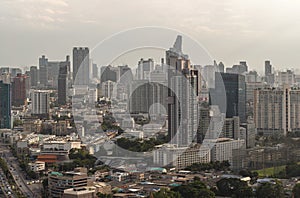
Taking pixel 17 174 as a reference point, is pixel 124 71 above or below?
above

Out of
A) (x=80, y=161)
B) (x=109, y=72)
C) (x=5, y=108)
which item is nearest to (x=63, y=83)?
(x=5, y=108)

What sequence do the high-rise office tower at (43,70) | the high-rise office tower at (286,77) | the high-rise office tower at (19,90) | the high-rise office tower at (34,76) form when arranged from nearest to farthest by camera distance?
the high-rise office tower at (286,77)
the high-rise office tower at (19,90)
the high-rise office tower at (34,76)
the high-rise office tower at (43,70)

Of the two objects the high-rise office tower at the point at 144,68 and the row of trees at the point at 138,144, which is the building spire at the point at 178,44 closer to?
the high-rise office tower at the point at 144,68

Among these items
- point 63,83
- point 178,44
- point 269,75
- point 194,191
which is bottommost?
point 194,191

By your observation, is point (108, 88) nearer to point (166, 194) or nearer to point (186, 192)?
point (186, 192)

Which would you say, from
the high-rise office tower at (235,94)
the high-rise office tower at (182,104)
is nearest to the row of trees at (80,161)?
the high-rise office tower at (182,104)

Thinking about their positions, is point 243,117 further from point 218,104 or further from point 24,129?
point 24,129
